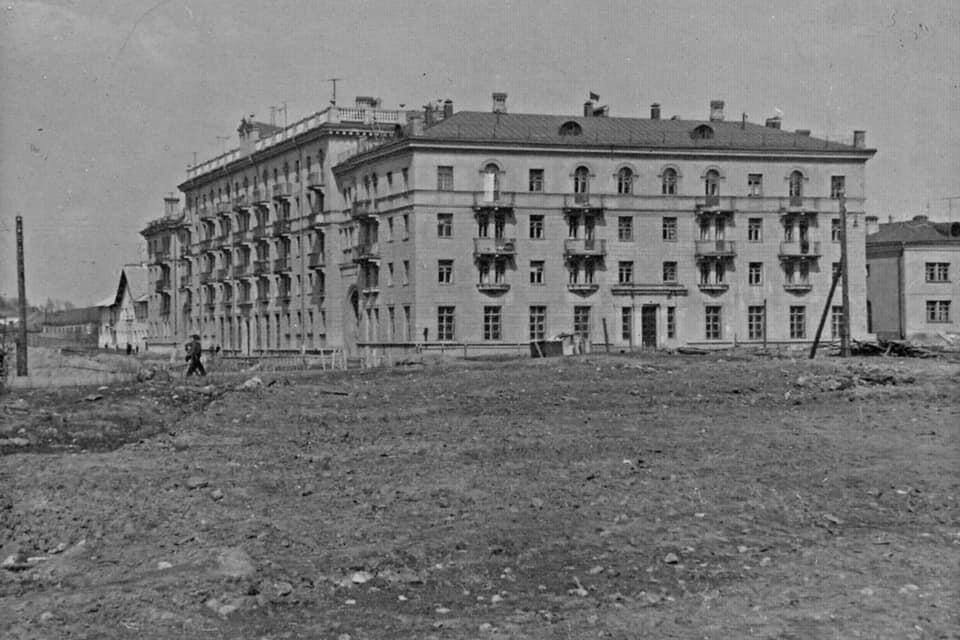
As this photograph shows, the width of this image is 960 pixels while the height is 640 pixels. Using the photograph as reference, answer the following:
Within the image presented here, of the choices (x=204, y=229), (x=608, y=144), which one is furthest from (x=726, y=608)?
(x=204, y=229)

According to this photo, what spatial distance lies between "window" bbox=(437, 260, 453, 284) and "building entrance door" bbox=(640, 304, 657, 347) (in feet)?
36.5

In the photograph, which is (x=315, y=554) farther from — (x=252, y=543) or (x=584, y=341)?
(x=584, y=341)

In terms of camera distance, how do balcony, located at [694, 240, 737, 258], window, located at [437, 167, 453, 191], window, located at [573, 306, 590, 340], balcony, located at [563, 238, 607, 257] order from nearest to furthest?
window, located at [437, 167, 453, 191], balcony, located at [563, 238, 607, 257], window, located at [573, 306, 590, 340], balcony, located at [694, 240, 737, 258]

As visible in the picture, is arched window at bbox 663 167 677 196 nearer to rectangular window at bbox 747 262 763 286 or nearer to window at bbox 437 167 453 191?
rectangular window at bbox 747 262 763 286

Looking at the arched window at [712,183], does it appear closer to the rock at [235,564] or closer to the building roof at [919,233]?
the building roof at [919,233]

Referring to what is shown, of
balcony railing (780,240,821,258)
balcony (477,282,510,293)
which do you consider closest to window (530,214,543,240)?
balcony (477,282,510,293)

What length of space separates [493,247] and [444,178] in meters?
4.50

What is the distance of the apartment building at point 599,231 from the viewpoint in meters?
63.3

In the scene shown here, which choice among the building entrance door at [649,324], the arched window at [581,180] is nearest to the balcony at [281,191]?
the arched window at [581,180]

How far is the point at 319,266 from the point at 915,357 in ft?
132

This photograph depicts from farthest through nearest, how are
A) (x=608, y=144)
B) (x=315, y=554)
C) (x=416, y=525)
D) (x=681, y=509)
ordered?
(x=608, y=144)
(x=681, y=509)
(x=416, y=525)
(x=315, y=554)

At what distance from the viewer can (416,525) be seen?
15.1 metres

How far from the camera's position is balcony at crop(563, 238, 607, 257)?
6481 centimetres

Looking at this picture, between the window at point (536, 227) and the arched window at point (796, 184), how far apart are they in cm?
1500
